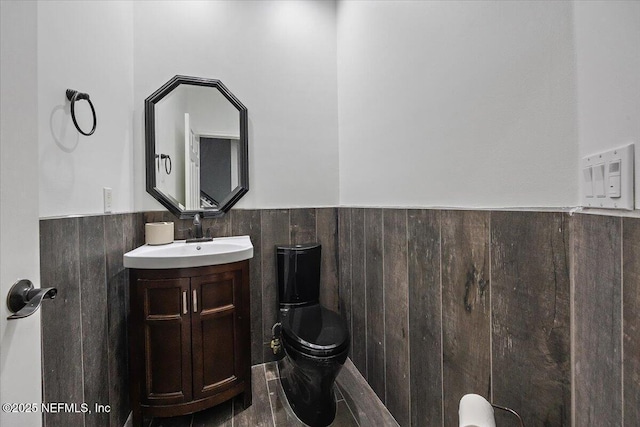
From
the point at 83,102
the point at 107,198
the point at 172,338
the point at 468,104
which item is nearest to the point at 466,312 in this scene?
the point at 468,104

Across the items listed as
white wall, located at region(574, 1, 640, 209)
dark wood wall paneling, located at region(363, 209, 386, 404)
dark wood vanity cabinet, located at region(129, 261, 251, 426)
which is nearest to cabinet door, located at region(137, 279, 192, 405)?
dark wood vanity cabinet, located at region(129, 261, 251, 426)

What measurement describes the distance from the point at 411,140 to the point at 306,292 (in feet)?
3.84

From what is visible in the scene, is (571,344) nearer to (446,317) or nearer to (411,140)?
(446,317)

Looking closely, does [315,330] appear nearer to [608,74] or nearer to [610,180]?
[610,180]

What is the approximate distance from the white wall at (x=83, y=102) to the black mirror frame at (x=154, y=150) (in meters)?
0.11

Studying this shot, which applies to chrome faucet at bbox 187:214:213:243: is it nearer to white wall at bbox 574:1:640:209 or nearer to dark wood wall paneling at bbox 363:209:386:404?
dark wood wall paneling at bbox 363:209:386:404

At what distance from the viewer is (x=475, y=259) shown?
92cm

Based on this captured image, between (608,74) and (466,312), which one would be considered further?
(466,312)

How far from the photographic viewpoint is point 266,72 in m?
1.98

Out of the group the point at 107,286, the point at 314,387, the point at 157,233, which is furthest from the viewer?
the point at 157,233

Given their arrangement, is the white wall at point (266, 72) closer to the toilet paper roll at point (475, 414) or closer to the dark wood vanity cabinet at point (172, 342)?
the dark wood vanity cabinet at point (172, 342)

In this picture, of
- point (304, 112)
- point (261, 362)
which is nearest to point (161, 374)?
point (261, 362)

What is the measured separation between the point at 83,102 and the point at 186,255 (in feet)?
2.58

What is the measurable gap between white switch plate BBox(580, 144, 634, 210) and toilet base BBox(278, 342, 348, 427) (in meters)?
1.14
